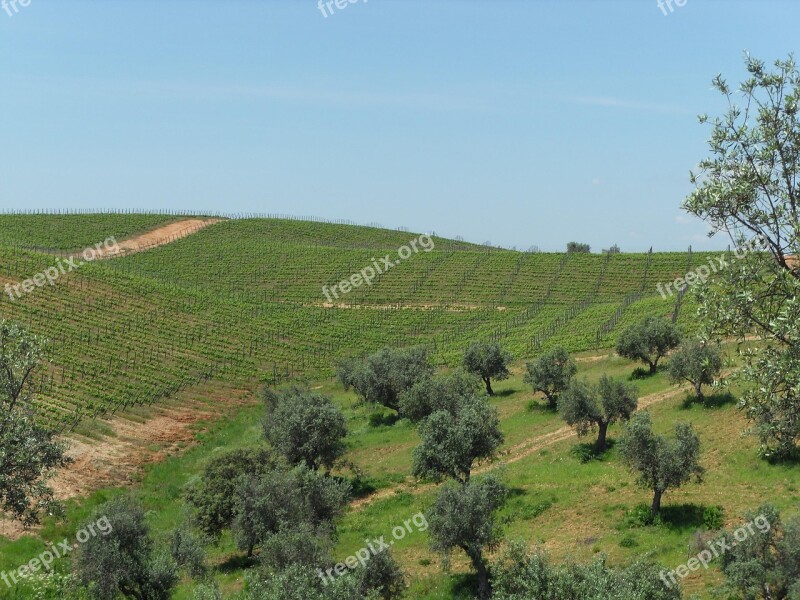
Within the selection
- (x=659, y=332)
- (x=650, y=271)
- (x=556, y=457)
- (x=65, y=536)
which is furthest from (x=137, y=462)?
(x=650, y=271)

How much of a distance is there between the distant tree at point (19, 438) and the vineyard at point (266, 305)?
33.3 metres

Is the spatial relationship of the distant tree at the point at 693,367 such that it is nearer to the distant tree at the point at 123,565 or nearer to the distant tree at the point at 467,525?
the distant tree at the point at 467,525

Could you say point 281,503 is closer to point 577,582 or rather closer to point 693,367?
point 577,582

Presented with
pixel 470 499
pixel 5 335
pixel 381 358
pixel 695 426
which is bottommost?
pixel 695 426

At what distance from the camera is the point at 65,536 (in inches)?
1539

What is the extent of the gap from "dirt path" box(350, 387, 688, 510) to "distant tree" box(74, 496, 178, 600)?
49.7ft

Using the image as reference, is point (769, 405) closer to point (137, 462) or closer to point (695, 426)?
point (695, 426)

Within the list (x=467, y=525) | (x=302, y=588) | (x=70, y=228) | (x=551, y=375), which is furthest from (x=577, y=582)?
(x=70, y=228)

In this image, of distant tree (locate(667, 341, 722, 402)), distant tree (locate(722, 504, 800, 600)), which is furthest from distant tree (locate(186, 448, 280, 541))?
distant tree (locate(667, 341, 722, 402))

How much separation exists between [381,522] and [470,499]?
1118 cm

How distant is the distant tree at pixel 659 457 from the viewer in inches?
1330

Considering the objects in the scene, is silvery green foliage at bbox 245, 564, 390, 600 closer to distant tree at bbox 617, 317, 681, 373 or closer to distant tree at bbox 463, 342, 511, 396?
distant tree at bbox 463, 342, 511, 396

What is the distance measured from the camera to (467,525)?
2953 centimetres

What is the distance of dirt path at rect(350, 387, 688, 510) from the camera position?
44.2m
